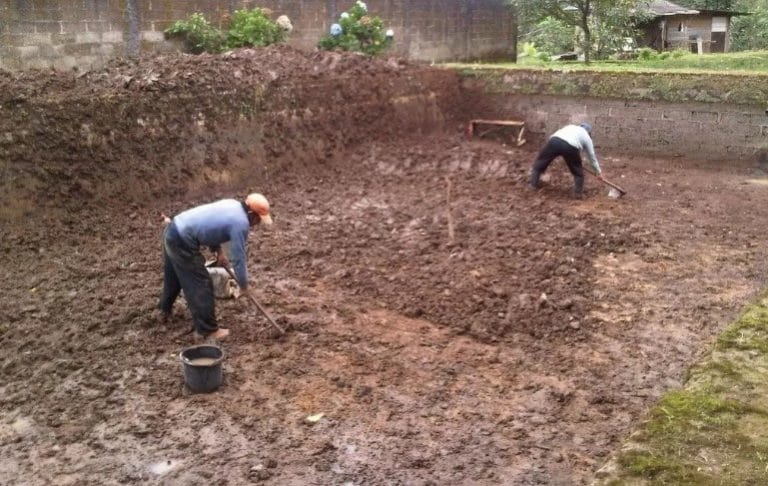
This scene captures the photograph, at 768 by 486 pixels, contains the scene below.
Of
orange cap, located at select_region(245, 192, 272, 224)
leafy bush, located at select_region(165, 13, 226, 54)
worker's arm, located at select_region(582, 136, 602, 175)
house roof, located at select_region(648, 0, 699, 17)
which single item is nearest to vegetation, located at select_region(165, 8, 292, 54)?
leafy bush, located at select_region(165, 13, 226, 54)

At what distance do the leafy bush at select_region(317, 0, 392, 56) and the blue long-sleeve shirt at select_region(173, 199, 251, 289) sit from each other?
8765 millimetres

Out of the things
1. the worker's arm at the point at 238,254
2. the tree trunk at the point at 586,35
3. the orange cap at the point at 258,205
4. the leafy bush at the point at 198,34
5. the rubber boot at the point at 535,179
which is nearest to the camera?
the worker's arm at the point at 238,254

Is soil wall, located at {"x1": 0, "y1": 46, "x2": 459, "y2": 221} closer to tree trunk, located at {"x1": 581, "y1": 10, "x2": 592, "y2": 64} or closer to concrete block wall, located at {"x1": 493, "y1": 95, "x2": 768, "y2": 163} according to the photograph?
concrete block wall, located at {"x1": 493, "y1": 95, "x2": 768, "y2": 163}

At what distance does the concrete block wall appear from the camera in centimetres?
1175

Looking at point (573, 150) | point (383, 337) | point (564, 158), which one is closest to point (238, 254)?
point (383, 337)

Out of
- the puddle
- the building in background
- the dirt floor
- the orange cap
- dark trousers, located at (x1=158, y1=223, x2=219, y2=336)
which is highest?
the building in background

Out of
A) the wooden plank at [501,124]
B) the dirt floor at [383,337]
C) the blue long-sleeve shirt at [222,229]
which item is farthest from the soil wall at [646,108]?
the blue long-sleeve shirt at [222,229]

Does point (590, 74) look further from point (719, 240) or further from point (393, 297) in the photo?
point (393, 297)

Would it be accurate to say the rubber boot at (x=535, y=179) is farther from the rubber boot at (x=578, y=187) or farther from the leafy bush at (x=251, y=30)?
the leafy bush at (x=251, y=30)

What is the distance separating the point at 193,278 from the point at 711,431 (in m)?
4.55

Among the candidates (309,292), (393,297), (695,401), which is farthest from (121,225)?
(695,401)

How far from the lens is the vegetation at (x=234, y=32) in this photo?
1200 cm

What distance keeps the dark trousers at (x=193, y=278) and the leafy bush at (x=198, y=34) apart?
22.7 feet

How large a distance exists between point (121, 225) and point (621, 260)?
5719 millimetres
